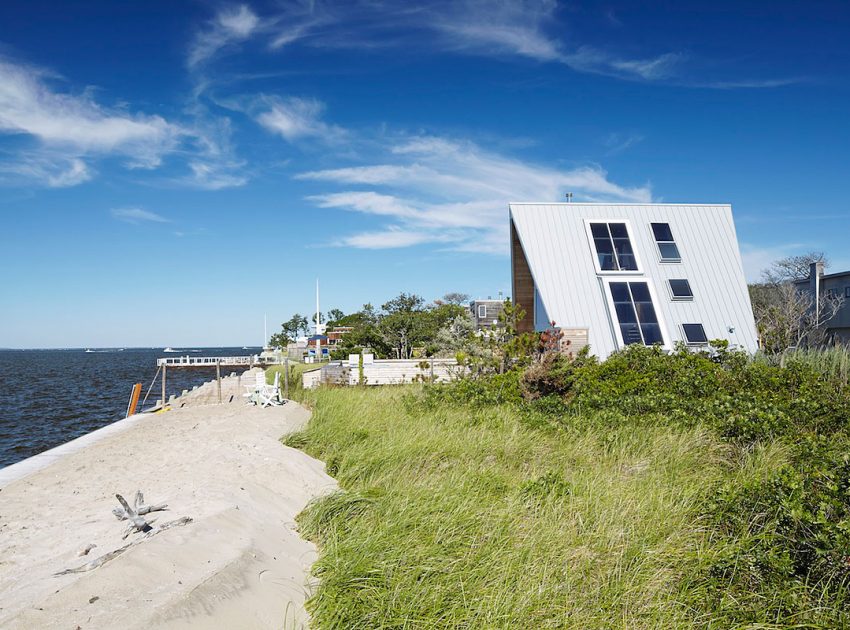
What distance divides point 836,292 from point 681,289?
17.1m

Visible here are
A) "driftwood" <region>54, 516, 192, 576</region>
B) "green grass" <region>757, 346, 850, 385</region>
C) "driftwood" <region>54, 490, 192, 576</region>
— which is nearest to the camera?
"driftwood" <region>54, 516, 192, 576</region>

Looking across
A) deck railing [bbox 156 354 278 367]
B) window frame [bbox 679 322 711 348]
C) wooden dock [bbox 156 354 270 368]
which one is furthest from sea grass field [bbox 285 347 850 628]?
deck railing [bbox 156 354 278 367]

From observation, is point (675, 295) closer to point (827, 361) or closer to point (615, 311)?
point (615, 311)

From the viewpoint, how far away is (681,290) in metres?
13.5

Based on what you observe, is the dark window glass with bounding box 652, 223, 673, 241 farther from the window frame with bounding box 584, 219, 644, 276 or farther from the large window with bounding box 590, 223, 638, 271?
the large window with bounding box 590, 223, 638, 271

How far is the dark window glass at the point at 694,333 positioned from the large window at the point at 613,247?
191 centimetres

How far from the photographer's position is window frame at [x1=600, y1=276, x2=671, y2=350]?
12.6m

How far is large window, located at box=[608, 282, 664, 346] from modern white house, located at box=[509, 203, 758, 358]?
0.02 meters

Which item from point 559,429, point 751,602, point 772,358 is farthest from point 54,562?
point 772,358

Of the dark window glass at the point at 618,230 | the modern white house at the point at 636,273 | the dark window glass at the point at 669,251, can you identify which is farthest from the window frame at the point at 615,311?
the dark window glass at the point at 618,230

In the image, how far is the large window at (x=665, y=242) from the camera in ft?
46.0

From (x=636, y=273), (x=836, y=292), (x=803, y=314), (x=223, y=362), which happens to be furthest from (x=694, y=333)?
(x=223, y=362)

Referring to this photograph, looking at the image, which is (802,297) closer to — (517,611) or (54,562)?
(517,611)

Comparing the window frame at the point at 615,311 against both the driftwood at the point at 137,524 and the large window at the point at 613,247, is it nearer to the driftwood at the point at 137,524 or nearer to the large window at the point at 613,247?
the large window at the point at 613,247
